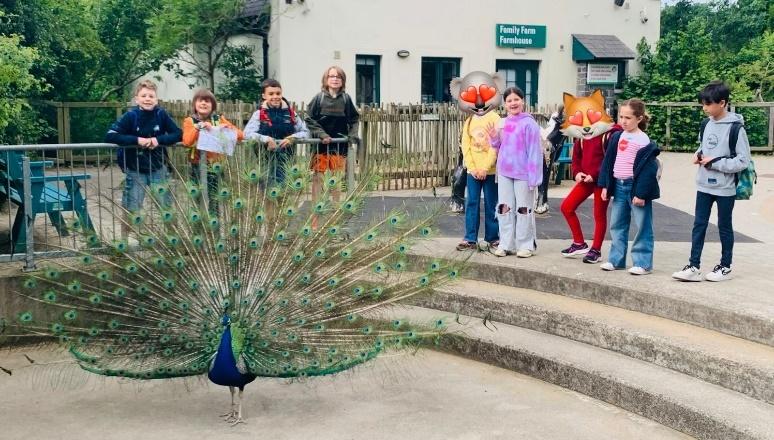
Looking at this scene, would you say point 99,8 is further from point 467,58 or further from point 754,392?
point 754,392

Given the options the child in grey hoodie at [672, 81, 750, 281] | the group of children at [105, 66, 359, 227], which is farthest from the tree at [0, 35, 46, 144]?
the child in grey hoodie at [672, 81, 750, 281]

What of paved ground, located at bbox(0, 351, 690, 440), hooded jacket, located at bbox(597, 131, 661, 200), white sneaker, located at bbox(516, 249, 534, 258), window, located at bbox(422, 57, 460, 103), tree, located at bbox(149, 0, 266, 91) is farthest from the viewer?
window, located at bbox(422, 57, 460, 103)

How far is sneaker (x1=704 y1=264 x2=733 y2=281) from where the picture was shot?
7.41 m

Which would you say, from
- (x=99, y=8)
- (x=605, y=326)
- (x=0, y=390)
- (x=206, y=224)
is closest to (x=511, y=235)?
(x=605, y=326)

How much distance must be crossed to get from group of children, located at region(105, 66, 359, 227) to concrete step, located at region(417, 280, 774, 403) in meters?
1.70

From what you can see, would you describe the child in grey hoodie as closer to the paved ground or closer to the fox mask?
the fox mask

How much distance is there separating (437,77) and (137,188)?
14518 mm

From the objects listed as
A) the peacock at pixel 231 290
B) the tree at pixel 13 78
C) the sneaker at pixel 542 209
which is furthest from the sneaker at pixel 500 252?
the tree at pixel 13 78

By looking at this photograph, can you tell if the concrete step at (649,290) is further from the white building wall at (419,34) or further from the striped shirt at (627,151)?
the white building wall at (419,34)

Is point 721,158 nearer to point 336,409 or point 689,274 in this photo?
point 689,274

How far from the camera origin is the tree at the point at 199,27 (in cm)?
1774

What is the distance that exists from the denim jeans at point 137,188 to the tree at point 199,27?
10811 millimetres

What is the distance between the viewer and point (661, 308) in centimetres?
700

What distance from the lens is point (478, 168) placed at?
28.0ft
